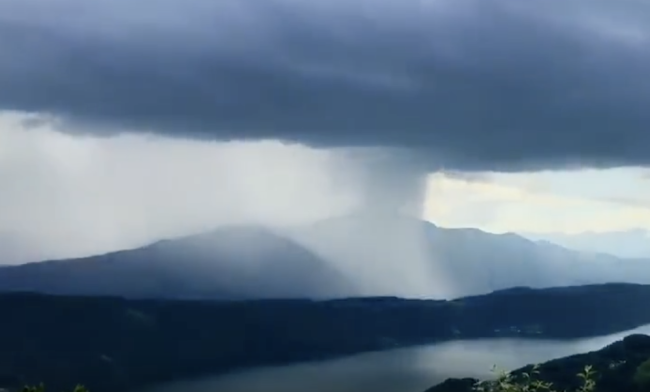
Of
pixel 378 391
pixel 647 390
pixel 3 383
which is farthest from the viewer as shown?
pixel 3 383

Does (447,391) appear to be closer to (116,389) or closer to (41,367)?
(116,389)

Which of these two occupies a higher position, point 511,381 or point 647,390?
point 511,381

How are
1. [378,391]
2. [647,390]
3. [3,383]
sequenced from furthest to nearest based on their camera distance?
[3,383], [378,391], [647,390]

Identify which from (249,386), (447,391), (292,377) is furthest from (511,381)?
(292,377)

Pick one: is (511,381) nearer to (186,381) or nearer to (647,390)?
(647,390)

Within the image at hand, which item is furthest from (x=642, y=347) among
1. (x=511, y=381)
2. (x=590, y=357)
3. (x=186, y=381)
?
(x=511, y=381)

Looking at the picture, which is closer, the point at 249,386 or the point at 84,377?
the point at 249,386
